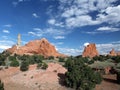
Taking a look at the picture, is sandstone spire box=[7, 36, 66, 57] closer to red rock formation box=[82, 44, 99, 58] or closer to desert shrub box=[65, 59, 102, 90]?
red rock formation box=[82, 44, 99, 58]

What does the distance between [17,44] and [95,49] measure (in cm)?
3568

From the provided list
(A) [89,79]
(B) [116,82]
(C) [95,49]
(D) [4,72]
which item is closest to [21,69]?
(D) [4,72]

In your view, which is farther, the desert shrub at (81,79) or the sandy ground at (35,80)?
the sandy ground at (35,80)

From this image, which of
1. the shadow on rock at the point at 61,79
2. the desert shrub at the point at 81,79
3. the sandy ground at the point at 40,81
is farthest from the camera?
the shadow on rock at the point at 61,79

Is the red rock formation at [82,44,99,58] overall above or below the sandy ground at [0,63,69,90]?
above

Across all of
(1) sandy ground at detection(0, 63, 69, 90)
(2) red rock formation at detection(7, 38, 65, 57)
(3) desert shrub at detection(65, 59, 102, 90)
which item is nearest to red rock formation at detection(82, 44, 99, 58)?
(2) red rock formation at detection(7, 38, 65, 57)

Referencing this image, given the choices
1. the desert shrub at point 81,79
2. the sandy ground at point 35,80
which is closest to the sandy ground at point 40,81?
the sandy ground at point 35,80

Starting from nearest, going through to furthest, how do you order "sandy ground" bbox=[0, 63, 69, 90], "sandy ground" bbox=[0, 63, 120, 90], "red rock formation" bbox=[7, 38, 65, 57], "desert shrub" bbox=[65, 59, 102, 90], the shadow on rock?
1. "desert shrub" bbox=[65, 59, 102, 90]
2. "sandy ground" bbox=[0, 63, 120, 90]
3. "sandy ground" bbox=[0, 63, 69, 90]
4. the shadow on rock
5. "red rock formation" bbox=[7, 38, 65, 57]

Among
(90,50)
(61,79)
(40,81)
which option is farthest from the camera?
(90,50)

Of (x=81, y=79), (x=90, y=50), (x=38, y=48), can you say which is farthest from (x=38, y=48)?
(x=81, y=79)

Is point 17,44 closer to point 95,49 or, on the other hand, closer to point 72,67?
point 95,49

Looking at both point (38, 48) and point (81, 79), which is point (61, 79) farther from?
point (38, 48)

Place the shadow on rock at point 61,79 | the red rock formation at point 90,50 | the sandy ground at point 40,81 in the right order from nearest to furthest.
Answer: the sandy ground at point 40,81, the shadow on rock at point 61,79, the red rock formation at point 90,50

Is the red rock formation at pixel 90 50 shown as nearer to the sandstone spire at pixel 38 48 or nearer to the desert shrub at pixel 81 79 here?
the sandstone spire at pixel 38 48
